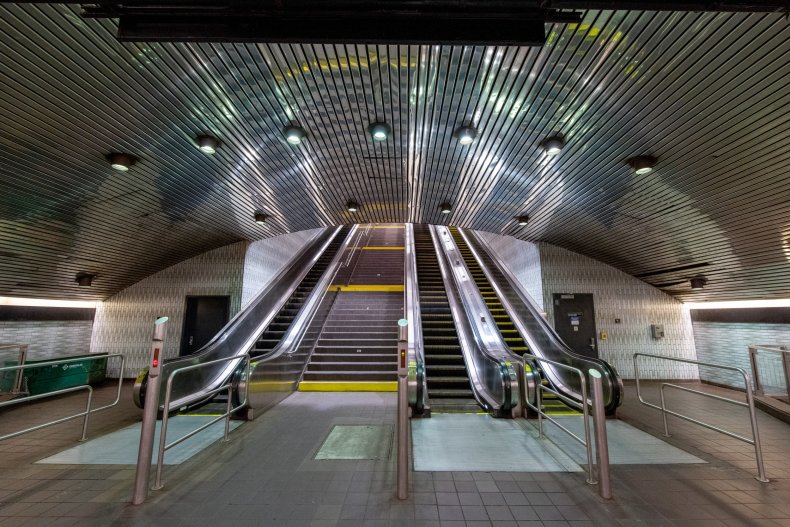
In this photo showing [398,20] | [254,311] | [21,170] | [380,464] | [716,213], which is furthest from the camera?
[254,311]

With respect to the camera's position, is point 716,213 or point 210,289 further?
point 210,289

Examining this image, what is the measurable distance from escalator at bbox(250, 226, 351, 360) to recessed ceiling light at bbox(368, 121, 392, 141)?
3.67m

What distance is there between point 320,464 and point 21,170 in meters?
4.33

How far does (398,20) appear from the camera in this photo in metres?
2.08

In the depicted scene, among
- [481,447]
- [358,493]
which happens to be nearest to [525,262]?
[481,447]

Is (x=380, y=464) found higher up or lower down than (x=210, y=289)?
lower down

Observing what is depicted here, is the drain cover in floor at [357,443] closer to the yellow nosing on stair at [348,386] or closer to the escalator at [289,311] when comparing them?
the yellow nosing on stair at [348,386]


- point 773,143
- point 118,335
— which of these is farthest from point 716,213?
point 118,335

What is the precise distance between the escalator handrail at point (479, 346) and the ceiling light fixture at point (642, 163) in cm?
291

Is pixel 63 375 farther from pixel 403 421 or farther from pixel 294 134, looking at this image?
pixel 403 421

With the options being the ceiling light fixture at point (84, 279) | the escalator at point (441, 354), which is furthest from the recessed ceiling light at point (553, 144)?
the ceiling light fixture at point (84, 279)

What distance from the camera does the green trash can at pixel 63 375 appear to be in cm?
620

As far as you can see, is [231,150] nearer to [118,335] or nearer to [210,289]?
[210,289]

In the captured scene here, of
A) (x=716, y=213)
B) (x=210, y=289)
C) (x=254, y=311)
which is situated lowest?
(x=254, y=311)
